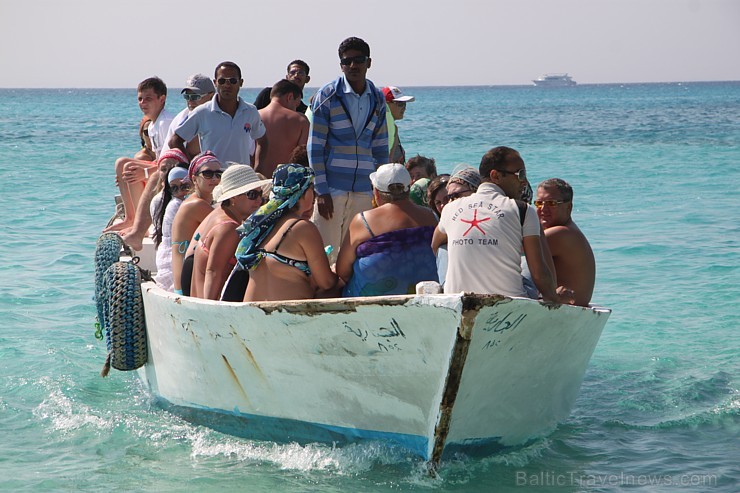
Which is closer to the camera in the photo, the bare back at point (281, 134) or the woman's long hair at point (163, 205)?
the woman's long hair at point (163, 205)

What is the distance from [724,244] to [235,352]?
32.3 feet

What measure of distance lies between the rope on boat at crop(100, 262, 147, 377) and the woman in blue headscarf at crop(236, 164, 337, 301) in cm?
140

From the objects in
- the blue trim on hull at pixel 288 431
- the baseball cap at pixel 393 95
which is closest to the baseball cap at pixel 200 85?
the baseball cap at pixel 393 95

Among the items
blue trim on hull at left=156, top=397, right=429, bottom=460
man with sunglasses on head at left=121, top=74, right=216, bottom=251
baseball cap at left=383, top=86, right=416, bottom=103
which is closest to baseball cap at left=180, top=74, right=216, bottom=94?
man with sunglasses on head at left=121, top=74, right=216, bottom=251

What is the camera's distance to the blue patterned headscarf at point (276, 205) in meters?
5.32

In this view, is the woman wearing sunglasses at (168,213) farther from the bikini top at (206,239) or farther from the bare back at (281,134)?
the bare back at (281,134)

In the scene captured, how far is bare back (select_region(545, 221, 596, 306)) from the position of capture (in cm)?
567

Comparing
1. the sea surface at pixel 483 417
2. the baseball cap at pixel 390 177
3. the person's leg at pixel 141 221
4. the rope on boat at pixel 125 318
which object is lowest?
the sea surface at pixel 483 417

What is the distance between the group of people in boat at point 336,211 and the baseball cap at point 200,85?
17mm

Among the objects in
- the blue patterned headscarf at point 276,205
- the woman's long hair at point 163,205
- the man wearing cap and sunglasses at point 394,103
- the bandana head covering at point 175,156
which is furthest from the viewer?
the man wearing cap and sunglasses at point 394,103

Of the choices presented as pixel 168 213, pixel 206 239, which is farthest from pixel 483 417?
pixel 168 213

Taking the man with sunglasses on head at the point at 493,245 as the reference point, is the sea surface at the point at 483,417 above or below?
below

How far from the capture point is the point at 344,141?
7.03 m

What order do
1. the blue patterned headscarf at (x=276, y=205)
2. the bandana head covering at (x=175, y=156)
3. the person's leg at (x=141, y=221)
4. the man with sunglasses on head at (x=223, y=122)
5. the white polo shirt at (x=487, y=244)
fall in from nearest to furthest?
the white polo shirt at (x=487, y=244) → the blue patterned headscarf at (x=276, y=205) → the bandana head covering at (x=175, y=156) → the man with sunglasses on head at (x=223, y=122) → the person's leg at (x=141, y=221)
